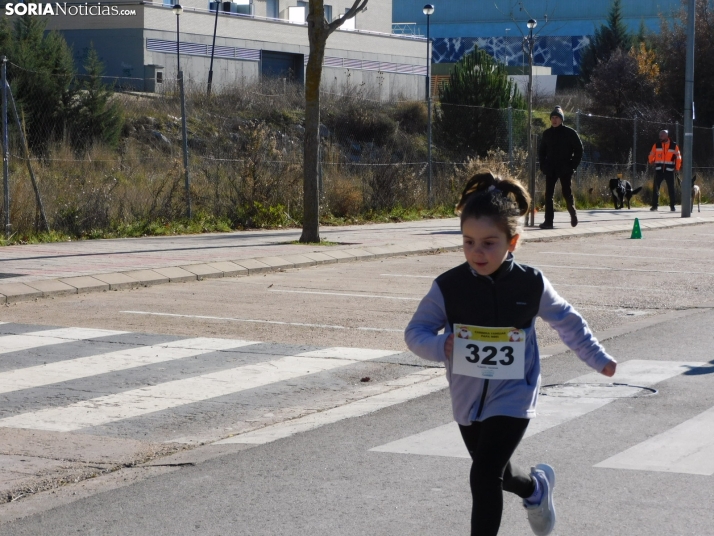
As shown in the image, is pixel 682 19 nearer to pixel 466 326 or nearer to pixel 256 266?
pixel 256 266

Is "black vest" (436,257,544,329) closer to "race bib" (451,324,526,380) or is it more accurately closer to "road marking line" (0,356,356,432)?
"race bib" (451,324,526,380)

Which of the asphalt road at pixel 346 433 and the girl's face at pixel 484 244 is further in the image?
the asphalt road at pixel 346 433

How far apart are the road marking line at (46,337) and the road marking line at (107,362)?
68 cm

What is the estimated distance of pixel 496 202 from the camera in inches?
162

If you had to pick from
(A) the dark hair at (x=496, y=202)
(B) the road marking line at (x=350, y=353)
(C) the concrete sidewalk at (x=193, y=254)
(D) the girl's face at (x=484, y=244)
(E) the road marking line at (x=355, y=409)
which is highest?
(A) the dark hair at (x=496, y=202)

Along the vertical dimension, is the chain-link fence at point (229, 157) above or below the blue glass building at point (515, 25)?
below

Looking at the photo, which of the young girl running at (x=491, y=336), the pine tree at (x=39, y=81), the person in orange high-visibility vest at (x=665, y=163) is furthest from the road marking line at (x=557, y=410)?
the person in orange high-visibility vest at (x=665, y=163)

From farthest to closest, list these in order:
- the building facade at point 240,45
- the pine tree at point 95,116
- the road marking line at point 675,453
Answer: the building facade at point 240,45 → the pine tree at point 95,116 → the road marking line at point 675,453

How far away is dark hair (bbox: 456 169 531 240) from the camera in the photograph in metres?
4.10

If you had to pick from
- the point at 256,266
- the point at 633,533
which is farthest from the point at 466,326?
the point at 256,266

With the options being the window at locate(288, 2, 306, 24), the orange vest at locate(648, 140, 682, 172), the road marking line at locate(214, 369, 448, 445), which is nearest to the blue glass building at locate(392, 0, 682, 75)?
the window at locate(288, 2, 306, 24)

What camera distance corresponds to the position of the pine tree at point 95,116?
27439mm

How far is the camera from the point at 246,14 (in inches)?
2199

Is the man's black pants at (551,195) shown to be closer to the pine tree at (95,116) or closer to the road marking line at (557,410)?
the pine tree at (95,116)
